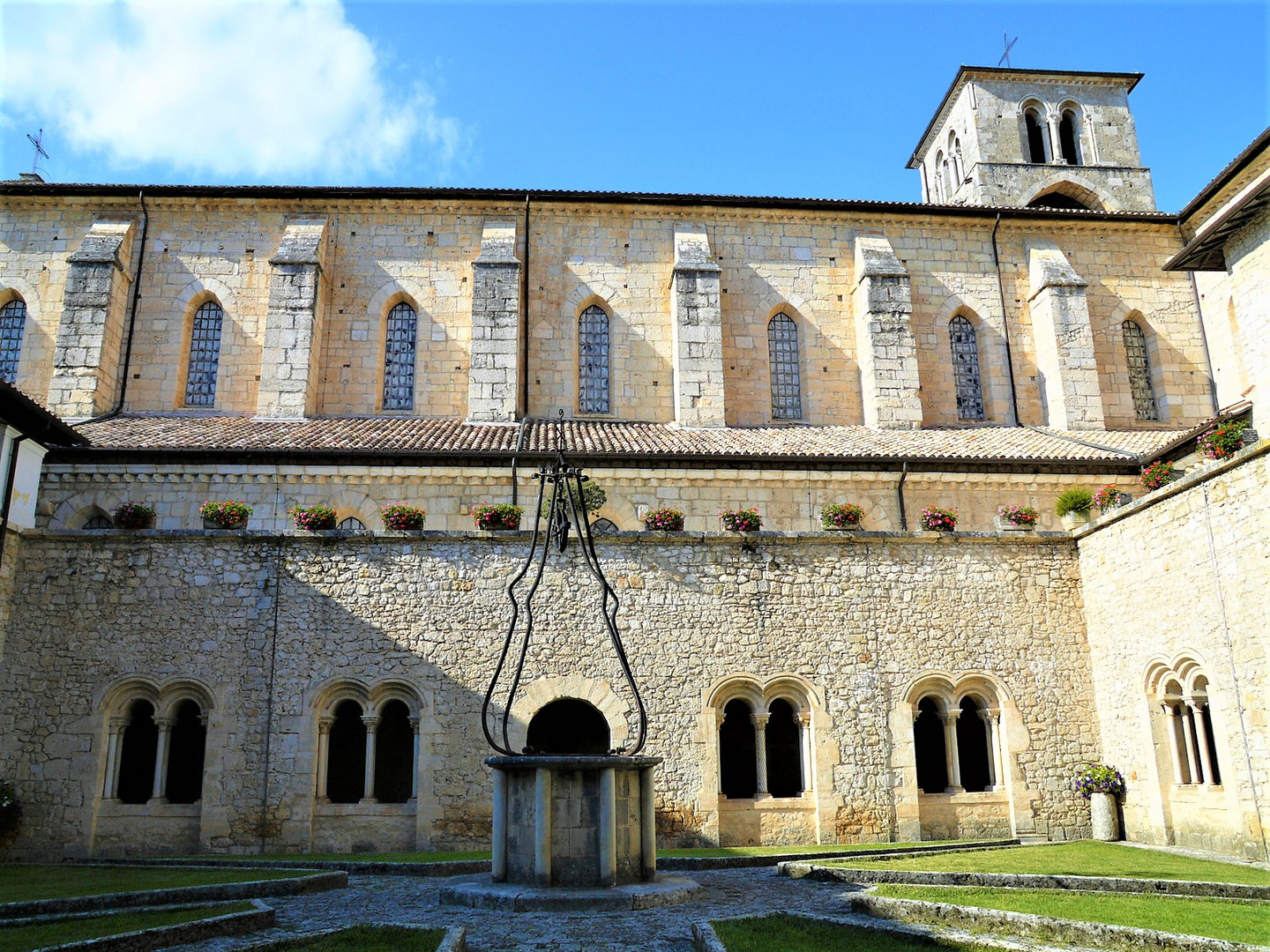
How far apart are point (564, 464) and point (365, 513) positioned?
33.8ft

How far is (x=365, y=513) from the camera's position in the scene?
22047 millimetres

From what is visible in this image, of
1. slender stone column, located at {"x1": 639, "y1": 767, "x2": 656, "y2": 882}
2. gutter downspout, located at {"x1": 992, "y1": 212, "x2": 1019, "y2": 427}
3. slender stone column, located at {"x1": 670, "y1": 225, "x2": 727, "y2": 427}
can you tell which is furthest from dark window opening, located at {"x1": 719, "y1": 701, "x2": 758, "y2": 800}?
gutter downspout, located at {"x1": 992, "y1": 212, "x2": 1019, "y2": 427}

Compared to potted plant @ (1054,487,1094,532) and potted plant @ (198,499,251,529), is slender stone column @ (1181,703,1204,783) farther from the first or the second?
potted plant @ (198,499,251,529)

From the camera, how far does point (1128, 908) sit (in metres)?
10.7

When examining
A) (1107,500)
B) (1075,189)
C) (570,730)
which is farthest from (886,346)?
(1075,189)

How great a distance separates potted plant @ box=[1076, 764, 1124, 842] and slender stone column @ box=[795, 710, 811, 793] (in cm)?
523

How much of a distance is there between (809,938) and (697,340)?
19.9m

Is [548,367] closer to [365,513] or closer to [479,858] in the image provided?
[365,513]

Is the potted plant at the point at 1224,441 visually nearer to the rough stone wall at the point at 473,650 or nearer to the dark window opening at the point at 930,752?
the rough stone wall at the point at 473,650

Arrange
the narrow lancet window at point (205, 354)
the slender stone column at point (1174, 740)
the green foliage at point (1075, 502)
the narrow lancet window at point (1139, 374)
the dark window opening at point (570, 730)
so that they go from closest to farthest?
the slender stone column at point (1174, 740)
the green foliage at point (1075, 502)
the dark window opening at point (570, 730)
the narrow lancet window at point (205, 354)
the narrow lancet window at point (1139, 374)

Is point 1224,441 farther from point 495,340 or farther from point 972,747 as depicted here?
point 495,340

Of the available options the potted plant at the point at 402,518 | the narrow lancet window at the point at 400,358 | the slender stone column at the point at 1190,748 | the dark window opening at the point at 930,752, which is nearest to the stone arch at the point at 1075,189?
the narrow lancet window at the point at 400,358

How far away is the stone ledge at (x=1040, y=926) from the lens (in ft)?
28.0

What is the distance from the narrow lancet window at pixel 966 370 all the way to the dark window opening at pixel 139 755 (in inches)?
876
